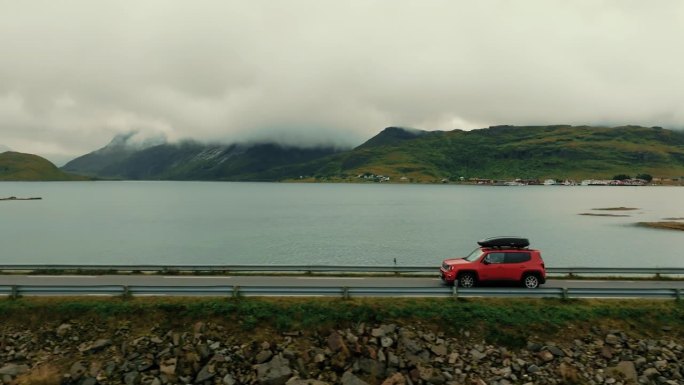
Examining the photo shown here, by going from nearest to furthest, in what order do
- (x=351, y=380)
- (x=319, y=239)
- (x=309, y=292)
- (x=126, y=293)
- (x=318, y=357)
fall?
(x=351, y=380), (x=318, y=357), (x=126, y=293), (x=309, y=292), (x=319, y=239)

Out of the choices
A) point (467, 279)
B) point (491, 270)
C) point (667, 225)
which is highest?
point (491, 270)

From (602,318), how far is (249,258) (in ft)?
167

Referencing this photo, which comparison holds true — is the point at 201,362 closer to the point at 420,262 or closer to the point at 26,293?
the point at 26,293

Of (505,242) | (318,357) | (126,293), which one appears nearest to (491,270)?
(505,242)

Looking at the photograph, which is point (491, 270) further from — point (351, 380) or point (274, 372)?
point (274, 372)

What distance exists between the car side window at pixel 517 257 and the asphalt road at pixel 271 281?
290 cm

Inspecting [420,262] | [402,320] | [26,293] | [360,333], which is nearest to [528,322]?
[402,320]

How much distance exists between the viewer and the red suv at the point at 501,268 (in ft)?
84.9

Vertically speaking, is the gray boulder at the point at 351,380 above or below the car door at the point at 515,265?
below

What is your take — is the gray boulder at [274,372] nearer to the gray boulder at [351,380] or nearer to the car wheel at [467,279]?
the gray boulder at [351,380]

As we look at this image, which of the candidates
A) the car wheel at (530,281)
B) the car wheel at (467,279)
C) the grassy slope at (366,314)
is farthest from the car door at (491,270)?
the grassy slope at (366,314)

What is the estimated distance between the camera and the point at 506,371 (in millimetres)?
19578

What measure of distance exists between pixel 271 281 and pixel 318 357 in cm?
966

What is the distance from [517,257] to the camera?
85.6ft
